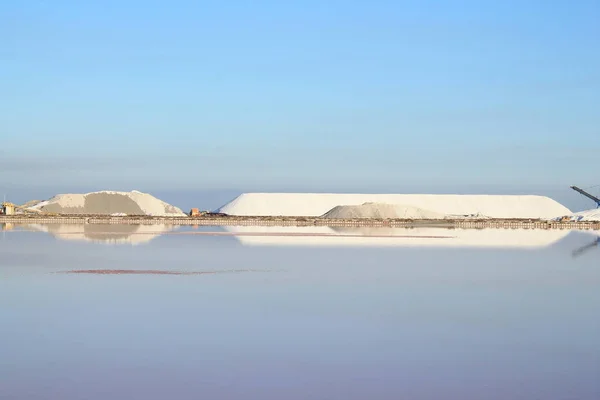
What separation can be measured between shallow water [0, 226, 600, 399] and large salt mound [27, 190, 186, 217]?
7534 cm

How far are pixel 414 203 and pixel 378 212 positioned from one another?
35.5 m

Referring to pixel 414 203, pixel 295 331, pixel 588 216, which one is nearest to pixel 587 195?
pixel 588 216

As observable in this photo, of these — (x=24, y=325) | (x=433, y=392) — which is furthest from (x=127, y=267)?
(x=433, y=392)

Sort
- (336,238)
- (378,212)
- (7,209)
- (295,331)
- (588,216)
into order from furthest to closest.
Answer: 1. (378,212)
2. (588,216)
3. (7,209)
4. (336,238)
5. (295,331)

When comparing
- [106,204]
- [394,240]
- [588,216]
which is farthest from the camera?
[106,204]

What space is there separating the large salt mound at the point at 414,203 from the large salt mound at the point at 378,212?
75.4 ft

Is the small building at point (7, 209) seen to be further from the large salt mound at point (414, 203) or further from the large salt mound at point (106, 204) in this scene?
the large salt mound at point (414, 203)

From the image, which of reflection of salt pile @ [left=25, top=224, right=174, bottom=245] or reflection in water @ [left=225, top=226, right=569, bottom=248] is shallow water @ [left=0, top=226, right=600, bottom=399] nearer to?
reflection in water @ [left=225, top=226, right=569, bottom=248]

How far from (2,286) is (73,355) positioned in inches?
292

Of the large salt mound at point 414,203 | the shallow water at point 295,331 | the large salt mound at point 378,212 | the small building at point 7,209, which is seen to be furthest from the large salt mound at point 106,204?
the shallow water at point 295,331

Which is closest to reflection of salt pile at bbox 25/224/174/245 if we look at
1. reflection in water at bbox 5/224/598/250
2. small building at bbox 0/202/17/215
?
reflection in water at bbox 5/224/598/250

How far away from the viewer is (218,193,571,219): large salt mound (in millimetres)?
123938

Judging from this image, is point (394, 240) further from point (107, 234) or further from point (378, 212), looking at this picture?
point (378, 212)

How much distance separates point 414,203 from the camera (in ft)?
424
